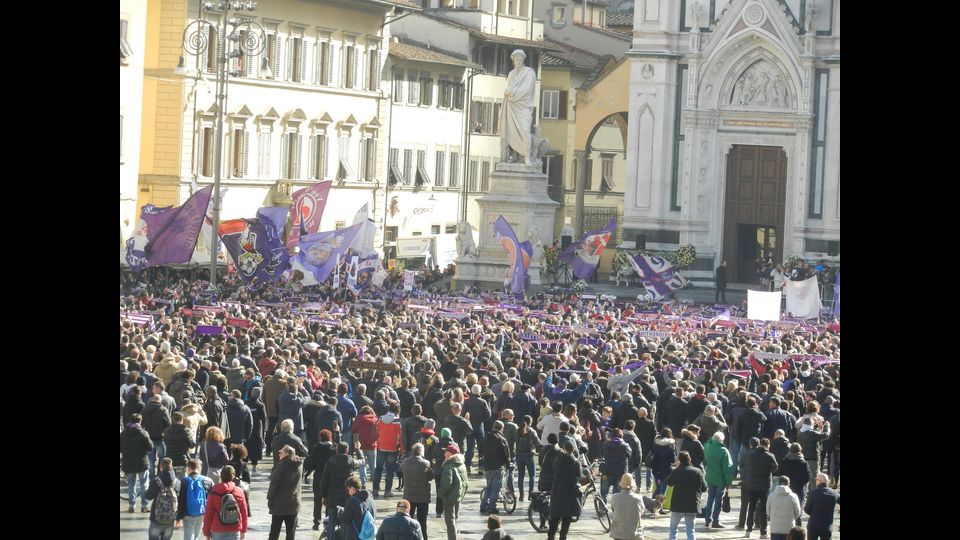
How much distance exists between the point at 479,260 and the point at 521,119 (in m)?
3.55

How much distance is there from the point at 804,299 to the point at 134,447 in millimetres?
19712

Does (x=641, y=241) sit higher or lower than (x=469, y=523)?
higher

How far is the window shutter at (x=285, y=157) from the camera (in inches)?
2301

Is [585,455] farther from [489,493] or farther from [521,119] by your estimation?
[521,119]

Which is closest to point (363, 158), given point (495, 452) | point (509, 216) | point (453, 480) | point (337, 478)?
point (509, 216)

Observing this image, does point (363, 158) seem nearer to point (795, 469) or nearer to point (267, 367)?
point (267, 367)

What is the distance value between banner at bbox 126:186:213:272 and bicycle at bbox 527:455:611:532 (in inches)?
554

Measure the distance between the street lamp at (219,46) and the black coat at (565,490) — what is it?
746 inches

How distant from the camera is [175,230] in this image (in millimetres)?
34312

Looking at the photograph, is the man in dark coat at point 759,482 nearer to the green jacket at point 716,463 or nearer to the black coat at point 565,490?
the green jacket at point 716,463

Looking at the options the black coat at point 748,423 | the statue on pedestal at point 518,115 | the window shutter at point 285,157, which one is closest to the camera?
the black coat at point 748,423

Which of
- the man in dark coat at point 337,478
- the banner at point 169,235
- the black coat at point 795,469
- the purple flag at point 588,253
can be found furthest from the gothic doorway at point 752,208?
the man in dark coat at point 337,478
